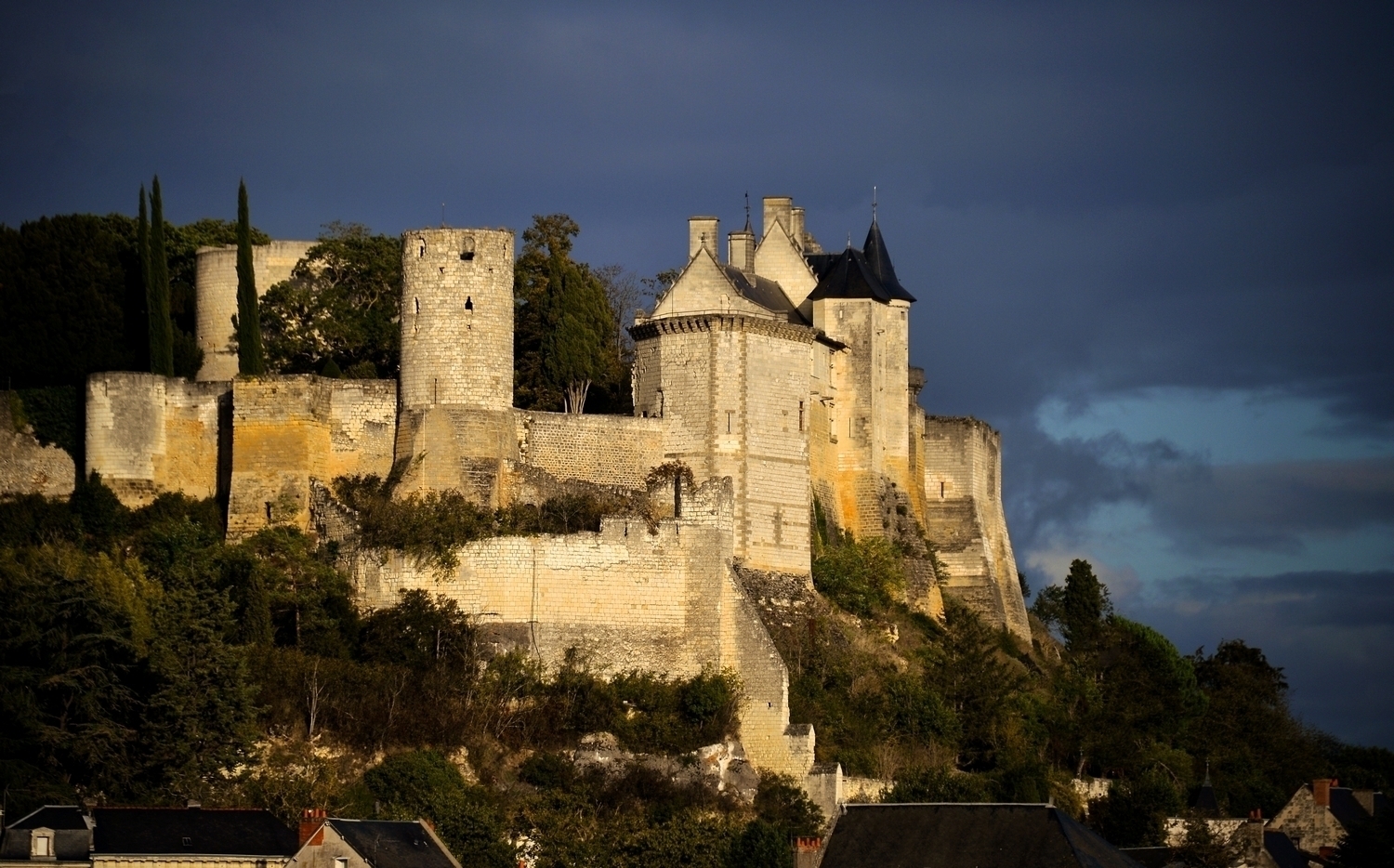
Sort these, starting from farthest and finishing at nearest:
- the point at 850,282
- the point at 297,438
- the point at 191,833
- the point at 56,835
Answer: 1. the point at 850,282
2. the point at 297,438
3. the point at 191,833
4. the point at 56,835

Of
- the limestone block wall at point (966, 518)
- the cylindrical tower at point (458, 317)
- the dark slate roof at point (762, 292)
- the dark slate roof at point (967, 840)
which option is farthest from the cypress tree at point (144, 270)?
the dark slate roof at point (967, 840)

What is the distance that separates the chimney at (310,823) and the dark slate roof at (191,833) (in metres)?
0.33

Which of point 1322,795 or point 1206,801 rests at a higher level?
point 1322,795

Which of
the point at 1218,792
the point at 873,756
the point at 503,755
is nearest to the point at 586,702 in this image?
the point at 503,755

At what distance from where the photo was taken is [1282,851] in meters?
50.9

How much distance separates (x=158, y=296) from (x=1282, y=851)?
23199 millimetres

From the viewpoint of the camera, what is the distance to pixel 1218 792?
56.2m

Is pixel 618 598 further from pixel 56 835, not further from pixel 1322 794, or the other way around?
pixel 1322 794

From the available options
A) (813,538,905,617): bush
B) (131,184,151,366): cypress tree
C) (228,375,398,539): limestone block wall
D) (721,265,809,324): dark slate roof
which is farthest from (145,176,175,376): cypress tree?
(813,538,905,617): bush

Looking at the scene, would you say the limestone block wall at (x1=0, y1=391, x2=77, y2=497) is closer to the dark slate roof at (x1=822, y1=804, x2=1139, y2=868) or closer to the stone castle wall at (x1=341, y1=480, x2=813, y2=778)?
the stone castle wall at (x1=341, y1=480, x2=813, y2=778)

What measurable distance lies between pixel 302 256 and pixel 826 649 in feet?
49.6

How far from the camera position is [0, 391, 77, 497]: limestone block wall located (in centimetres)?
5406

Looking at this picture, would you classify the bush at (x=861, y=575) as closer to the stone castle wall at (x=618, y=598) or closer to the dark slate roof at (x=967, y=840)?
the stone castle wall at (x=618, y=598)

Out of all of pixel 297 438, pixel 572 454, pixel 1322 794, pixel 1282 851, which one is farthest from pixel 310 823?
pixel 1322 794
